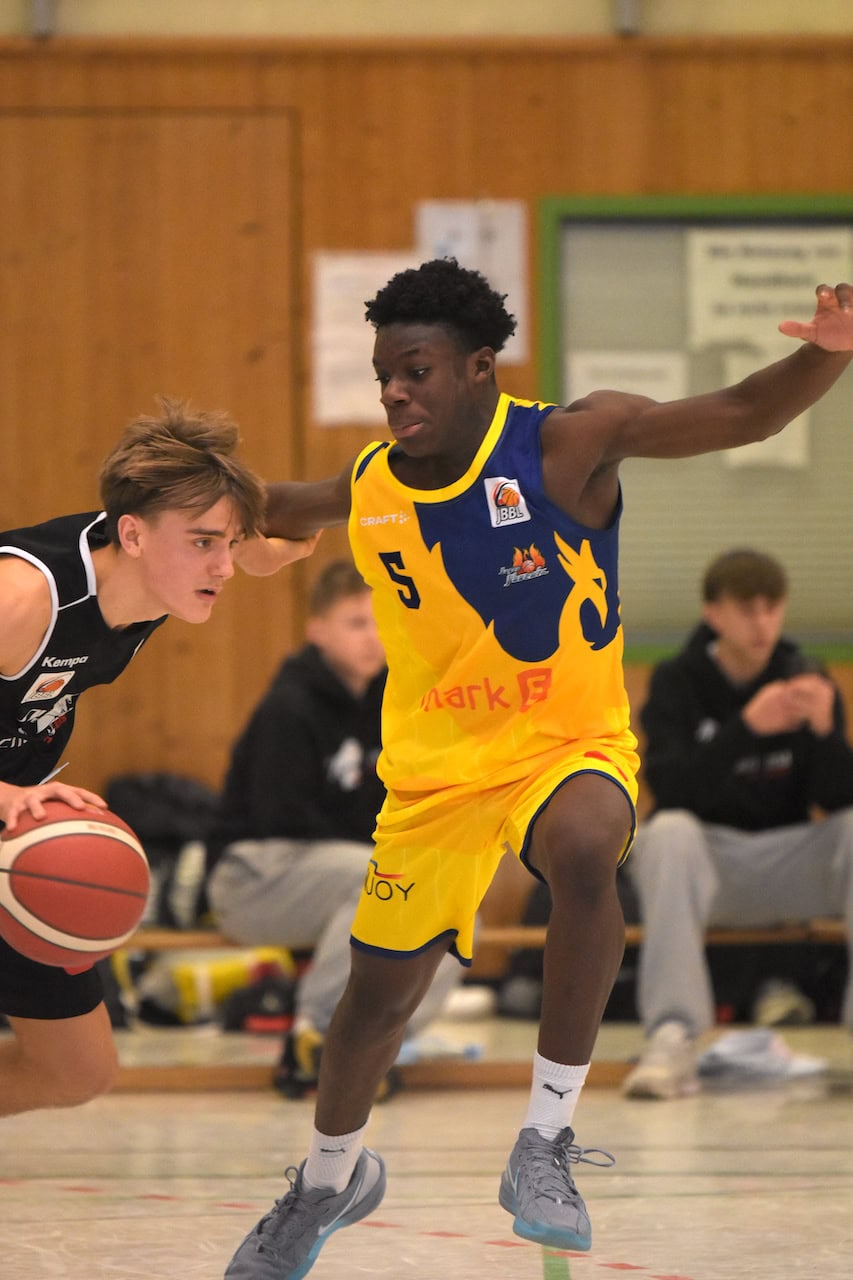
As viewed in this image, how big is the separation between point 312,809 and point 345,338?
8.26 ft

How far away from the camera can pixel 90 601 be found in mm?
3195

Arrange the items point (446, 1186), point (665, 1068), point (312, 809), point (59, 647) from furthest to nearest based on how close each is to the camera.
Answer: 1. point (312, 809)
2. point (665, 1068)
3. point (446, 1186)
4. point (59, 647)

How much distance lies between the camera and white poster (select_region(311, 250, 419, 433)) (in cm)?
725

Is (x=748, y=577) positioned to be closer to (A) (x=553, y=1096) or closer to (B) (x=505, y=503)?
(B) (x=505, y=503)

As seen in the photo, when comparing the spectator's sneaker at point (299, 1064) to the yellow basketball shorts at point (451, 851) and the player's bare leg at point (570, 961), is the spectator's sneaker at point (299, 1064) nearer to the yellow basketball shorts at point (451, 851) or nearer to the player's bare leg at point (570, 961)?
the yellow basketball shorts at point (451, 851)

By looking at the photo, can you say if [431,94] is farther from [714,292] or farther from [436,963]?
[436,963]

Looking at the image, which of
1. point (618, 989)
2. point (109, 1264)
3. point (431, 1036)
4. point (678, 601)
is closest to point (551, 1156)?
point (109, 1264)

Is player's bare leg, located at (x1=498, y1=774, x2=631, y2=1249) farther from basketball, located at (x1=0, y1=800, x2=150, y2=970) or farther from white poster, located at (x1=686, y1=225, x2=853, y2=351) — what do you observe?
white poster, located at (x1=686, y1=225, x2=853, y2=351)

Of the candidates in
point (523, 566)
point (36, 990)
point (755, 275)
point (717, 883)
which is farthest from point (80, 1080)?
point (755, 275)

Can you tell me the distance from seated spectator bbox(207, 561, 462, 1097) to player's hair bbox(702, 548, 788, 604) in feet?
3.81

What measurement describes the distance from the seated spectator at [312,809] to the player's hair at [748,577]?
1161mm

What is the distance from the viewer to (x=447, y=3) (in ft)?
24.2

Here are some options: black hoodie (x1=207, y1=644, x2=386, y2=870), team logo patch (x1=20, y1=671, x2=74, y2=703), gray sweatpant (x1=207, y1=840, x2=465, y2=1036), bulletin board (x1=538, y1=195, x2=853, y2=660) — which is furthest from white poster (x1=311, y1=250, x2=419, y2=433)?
team logo patch (x1=20, y1=671, x2=74, y2=703)

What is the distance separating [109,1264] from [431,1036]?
252cm
